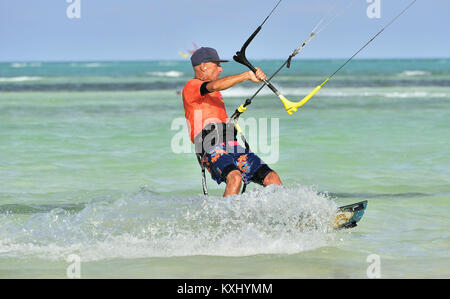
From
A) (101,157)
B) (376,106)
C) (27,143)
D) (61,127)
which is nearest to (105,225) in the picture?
(101,157)

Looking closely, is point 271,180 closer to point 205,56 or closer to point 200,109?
point 200,109

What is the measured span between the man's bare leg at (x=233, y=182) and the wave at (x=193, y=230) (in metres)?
0.08

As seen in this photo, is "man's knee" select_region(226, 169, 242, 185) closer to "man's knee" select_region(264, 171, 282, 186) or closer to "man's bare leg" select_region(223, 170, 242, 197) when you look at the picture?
"man's bare leg" select_region(223, 170, 242, 197)

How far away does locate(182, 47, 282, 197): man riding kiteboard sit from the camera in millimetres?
6652

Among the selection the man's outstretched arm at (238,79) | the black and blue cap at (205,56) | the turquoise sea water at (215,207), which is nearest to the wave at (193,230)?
the turquoise sea water at (215,207)

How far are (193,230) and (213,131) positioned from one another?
955 mm

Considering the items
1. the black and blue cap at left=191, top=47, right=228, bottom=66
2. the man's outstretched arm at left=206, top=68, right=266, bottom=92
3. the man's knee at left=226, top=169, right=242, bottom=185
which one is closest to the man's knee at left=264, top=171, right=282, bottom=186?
the man's knee at left=226, top=169, right=242, bottom=185

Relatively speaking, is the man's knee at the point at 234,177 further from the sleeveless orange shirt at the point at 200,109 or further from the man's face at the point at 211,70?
the man's face at the point at 211,70

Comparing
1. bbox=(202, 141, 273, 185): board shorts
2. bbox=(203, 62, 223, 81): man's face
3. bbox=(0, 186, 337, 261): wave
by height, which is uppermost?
bbox=(203, 62, 223, 81): man's face

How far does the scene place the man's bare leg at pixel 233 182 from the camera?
21.3 feet

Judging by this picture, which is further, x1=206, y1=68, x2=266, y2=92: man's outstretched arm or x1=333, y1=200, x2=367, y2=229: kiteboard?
x1=333, y1=200, x2=367, y2=229: kiteboard

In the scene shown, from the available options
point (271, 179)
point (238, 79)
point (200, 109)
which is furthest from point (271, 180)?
point (238, 79)

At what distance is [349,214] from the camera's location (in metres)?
6.85

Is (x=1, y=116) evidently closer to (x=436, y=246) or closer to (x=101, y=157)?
(x=101, y=157)
